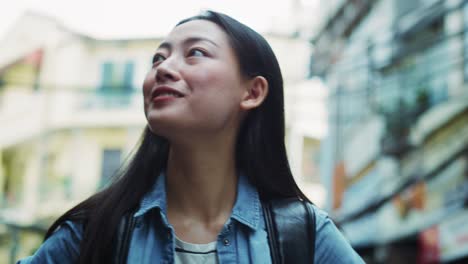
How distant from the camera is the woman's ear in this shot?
1.87 meters

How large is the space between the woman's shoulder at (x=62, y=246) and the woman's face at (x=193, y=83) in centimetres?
31

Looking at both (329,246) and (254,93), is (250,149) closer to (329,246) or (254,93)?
(254,93)

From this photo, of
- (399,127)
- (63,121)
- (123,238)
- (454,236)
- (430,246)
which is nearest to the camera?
(123,238)

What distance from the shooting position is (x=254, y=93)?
189 cm

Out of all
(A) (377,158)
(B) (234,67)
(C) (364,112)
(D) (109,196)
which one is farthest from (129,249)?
(C) (364,112)

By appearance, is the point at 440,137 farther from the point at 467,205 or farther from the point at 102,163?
the point at 102,163

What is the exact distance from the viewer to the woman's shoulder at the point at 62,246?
1.59 meters

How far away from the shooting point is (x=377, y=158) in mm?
11570

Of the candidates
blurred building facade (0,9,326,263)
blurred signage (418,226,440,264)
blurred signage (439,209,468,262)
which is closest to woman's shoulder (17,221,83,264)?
blurred signage (439,209,468,262)

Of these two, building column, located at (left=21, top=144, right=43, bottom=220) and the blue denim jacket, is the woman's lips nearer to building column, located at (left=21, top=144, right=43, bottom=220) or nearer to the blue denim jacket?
the blue denim jacket

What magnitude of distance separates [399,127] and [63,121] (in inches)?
322

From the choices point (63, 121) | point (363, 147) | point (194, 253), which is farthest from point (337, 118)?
point (194, 253)

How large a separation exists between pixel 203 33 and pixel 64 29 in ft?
46.1

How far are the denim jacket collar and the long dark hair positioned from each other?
2 cm
